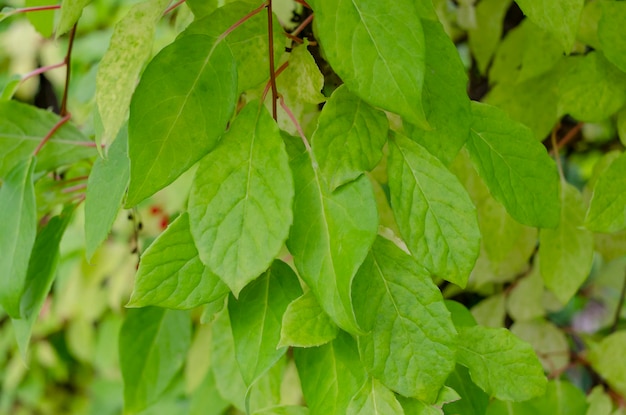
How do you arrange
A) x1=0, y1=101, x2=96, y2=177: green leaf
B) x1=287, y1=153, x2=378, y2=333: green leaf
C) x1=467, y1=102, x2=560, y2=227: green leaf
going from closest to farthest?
1. x1=287, y1=153, x2=378, y2=333: green leaf
2. x1=467, y1=102, x2=560, y2=227: green leaf
3. x1=0, y1=101, x2=96, y2=177: green leaf

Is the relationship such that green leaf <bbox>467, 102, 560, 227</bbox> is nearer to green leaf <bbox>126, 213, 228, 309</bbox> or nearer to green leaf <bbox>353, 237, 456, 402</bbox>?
green leaf <bbox>353, 237, 456, 402</bbox>

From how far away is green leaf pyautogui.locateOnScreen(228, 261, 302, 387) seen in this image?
47cm

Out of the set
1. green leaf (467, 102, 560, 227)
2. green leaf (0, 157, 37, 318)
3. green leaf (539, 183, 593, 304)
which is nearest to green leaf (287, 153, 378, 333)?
green leaf (467, 102, 560, 227)

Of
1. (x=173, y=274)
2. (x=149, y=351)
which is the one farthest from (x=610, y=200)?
(x=149, y=351)

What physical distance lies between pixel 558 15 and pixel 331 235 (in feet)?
0.70

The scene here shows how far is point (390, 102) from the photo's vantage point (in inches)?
16.3

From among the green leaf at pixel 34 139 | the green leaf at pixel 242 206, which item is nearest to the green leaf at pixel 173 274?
the green leaf at pixel 242 206

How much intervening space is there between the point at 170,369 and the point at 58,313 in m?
1.25

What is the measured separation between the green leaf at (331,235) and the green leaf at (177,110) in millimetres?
60

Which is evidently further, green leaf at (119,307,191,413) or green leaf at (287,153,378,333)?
green leaf at (119,307,191,413)

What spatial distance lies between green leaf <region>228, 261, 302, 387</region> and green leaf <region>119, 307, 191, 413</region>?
0.23 meters

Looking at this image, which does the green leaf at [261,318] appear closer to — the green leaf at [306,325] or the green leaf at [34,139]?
the green leaf at [306,325]

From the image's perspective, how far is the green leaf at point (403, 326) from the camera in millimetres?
442

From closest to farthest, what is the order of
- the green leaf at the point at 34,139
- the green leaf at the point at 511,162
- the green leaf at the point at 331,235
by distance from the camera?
the green leaf at the point at 331,235 → the green leaf at the point at 511,162 → the green leaf at the point at 34,139
